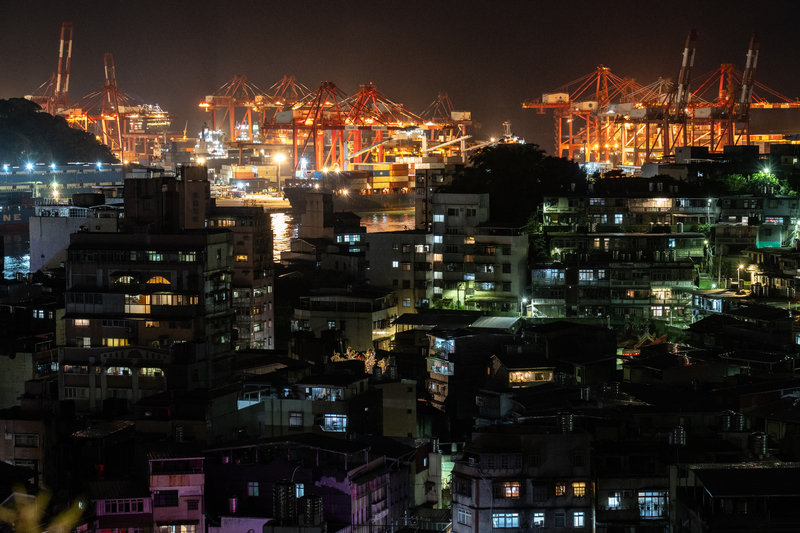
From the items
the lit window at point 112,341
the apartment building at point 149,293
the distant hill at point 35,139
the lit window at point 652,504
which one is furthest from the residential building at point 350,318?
the distant hill at point 35,139

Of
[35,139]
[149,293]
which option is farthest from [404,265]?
[35,139]

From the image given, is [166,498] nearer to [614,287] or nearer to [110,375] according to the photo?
[110,375]

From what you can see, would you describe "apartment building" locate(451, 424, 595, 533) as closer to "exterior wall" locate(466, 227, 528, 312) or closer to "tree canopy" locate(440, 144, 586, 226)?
"exterior wall" locate(466, 227, 528, 312)

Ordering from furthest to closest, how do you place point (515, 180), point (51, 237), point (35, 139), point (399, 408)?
point (35, 139)
point (51, 237)
point (515, 180)
point (399, 408)

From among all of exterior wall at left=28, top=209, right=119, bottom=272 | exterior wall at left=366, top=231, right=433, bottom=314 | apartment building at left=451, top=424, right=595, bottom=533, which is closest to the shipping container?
exterior wall at left=28, top=209, right=119, bottom=272

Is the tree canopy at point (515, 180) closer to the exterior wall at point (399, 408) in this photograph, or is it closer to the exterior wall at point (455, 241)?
the exterior wall at point (455, 241)
